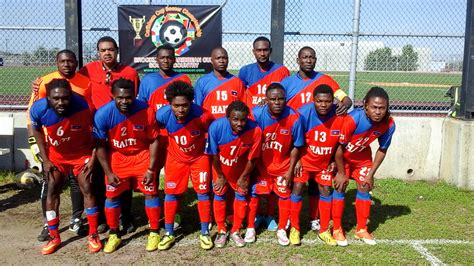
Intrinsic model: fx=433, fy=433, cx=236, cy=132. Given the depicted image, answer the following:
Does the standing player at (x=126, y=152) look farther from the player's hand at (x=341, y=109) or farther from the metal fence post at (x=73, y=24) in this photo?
the metal fence post at (x=73, y=24)

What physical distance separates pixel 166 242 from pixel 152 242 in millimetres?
139

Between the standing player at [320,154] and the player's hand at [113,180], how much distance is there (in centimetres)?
176

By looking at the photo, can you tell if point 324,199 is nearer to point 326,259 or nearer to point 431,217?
point 326,259

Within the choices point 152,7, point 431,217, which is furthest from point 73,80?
point 431,217

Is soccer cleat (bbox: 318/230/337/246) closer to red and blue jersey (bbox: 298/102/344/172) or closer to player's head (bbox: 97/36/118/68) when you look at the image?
red and blue jersey (bbox: 298/102/344/172)

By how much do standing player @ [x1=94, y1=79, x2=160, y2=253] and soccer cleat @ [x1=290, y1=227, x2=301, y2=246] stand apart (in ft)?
4.43

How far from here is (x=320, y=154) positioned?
4.36 metres

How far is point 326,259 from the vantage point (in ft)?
13.3

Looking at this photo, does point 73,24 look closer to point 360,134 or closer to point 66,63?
point 66,63

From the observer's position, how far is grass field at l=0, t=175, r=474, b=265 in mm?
4051

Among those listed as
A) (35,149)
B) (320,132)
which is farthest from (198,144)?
(35,149)

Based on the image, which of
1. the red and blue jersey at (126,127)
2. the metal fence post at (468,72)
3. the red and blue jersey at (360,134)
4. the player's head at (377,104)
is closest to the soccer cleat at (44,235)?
the red and blue jersey at (126,127)

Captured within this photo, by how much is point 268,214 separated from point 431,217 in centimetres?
204

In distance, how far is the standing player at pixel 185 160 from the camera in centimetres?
417
